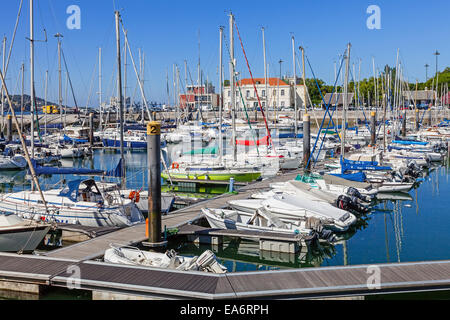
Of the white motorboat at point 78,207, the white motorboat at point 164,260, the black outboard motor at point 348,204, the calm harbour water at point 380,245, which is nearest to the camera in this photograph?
the white motorboat at point 164,260

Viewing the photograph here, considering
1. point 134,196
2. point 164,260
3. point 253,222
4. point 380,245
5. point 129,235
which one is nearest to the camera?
point 164,260

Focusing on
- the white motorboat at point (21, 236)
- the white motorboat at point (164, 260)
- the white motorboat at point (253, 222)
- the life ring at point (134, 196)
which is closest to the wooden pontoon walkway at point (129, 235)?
the white motorboat at point (164, 260)

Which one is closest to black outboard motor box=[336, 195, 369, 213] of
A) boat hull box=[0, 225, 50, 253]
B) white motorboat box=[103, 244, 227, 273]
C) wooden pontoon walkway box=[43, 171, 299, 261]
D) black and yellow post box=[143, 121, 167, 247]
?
wooden pontoon walkway box=[43, 171, 299, 261]

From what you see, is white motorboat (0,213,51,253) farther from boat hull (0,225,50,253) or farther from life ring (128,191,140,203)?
life ring (128,191,140,203)

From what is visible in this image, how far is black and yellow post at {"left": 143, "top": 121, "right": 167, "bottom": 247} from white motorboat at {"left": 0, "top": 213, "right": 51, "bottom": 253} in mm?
3631

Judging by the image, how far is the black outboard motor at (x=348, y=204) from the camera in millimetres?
22109

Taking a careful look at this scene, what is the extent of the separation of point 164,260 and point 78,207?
6555 millimetres

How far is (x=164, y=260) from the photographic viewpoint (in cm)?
1374

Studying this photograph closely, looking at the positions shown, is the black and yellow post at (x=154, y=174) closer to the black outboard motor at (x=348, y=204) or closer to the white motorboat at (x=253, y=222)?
the white motorboat at (x=253, y=222)

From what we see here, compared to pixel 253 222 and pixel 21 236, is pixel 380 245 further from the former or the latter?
pixel 21 236

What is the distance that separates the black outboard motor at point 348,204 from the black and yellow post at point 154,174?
10.1 meters

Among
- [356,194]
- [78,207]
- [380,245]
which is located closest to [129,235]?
[78,207]
